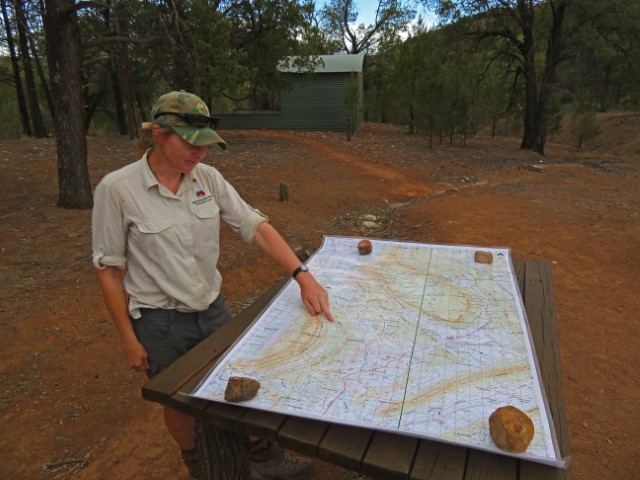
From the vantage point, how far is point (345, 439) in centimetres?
126

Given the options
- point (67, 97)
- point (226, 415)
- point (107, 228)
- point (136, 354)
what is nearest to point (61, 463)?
point (136, 354)

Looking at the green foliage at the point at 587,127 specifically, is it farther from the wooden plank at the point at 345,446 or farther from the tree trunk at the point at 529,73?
the wooden plank at the point at 345,446

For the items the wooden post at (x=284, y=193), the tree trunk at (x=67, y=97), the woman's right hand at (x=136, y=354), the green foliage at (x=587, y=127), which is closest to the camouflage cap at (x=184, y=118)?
the woman's right hand at (x=136, y=354)

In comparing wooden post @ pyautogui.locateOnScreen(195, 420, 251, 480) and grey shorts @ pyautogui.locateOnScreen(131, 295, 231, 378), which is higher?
grey shorts @ pyautogui.locateOnScreen(131, 295, 231, 378)

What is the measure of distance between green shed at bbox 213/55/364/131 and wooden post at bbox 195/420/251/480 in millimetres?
18211

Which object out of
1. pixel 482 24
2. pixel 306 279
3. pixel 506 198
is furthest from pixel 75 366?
pixel 482 24

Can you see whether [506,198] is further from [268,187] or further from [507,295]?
[507,295]

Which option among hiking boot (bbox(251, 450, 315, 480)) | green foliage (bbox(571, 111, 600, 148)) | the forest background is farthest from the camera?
green foliage (bbox(571, 111, 600, 148))

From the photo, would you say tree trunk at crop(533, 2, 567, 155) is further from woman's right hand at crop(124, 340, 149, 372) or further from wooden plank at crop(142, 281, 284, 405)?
woman's right hand at crop(124, 340, 149, 372)

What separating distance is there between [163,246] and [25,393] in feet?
7.32

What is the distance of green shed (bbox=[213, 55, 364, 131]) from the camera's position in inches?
761

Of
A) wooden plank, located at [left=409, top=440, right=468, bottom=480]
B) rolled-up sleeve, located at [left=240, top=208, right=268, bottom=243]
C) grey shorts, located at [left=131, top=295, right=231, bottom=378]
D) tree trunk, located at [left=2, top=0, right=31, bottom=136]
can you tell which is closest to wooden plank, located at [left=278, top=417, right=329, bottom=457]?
wooden plank, located at [left=409, top=440, right=468, bottom=480]

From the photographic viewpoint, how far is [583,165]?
45.5 feet

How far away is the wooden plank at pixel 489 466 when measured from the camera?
44.4 inches
